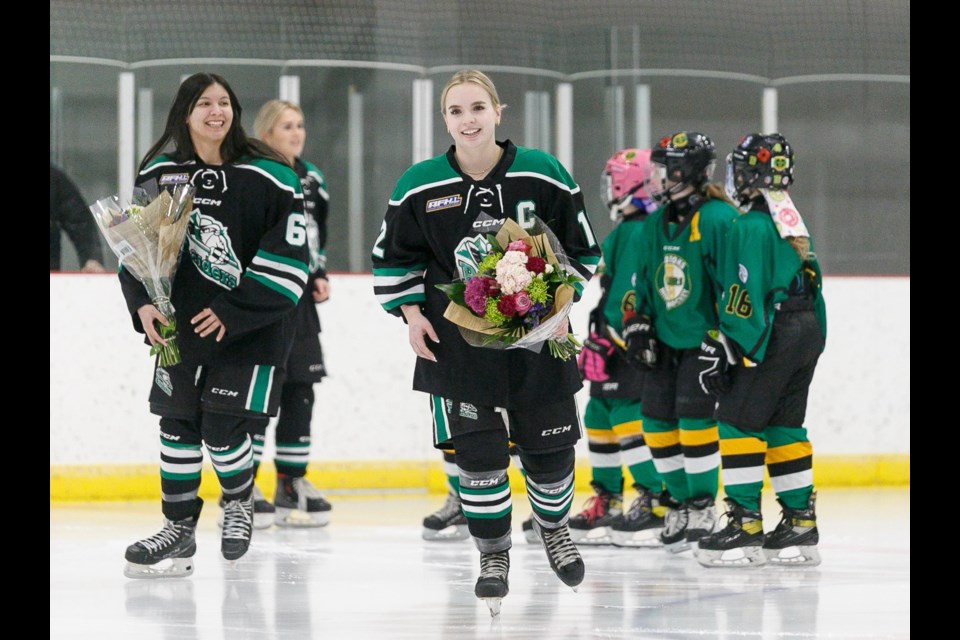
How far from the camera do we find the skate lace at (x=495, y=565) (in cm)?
348

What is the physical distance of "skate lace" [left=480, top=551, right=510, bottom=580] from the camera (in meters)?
3.48

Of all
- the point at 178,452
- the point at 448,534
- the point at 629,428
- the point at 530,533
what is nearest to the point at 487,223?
the point at 178,452

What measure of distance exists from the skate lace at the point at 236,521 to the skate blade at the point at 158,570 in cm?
16

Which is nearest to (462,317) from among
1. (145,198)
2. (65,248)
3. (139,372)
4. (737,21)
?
(145,198)

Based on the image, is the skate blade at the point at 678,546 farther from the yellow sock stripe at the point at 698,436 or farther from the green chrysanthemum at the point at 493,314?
the green chrysanthemum at the point at 493,314

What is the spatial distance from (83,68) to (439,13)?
6.07ft

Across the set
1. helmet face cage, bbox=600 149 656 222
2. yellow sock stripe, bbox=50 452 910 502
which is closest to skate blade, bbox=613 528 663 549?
helmet face cage, bbox=600 149 656 222

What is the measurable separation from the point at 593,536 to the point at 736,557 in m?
0.73

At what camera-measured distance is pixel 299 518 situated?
17.9 ft

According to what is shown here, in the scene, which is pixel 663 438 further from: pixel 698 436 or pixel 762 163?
pixel 762 163

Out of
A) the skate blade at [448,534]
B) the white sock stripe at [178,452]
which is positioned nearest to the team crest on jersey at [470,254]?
the white sock stripe at [178,452]

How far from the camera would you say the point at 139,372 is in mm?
6312

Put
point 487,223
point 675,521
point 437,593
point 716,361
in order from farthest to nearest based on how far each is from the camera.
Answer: point 675,521 < point 716,361 < point 437,593 < point 487,223
